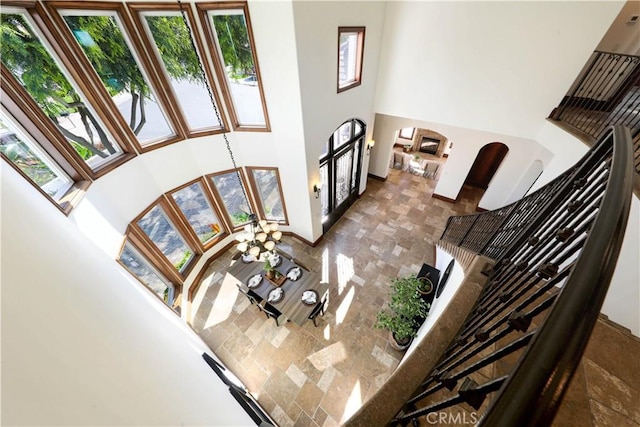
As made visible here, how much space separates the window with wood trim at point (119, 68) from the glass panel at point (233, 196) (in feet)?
4.47

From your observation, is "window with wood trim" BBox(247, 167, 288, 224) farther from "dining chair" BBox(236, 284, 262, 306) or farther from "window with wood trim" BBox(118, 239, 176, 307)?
"window with wood trim" BBox(118, 239, 176, 307)

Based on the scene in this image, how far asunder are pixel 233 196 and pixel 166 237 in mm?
1665

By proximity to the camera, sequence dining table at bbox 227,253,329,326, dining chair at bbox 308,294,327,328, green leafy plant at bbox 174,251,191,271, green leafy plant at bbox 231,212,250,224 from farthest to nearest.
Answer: green leafy plant at bbox 231,212,250,224
green leafy plant at bbox 174,251,191,271
dining chair at bbox 308,294,327,328
dining table at bbox 227,253,329,326

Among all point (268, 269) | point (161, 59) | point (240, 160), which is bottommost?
point (268, 269)

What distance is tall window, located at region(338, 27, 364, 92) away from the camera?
4456 millimetres

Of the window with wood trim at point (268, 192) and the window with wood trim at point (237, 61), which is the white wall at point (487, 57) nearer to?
the window with wood trim at point (237, 61)

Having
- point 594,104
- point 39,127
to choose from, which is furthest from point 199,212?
point 594,104

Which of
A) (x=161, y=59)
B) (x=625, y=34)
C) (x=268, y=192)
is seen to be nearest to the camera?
(x=161, y=59)

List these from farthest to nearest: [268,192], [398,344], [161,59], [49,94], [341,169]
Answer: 1. [341,169]
2. [268,192]
3. [398,344]
4. [161,59]
5. [49,94]

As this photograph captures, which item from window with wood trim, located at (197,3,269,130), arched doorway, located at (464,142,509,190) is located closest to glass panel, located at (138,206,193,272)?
window with wood trim, located at (197,3,269,130)

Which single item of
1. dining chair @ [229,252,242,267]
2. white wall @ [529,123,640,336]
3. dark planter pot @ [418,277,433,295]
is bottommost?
dining chair @ [229,252,242,267]

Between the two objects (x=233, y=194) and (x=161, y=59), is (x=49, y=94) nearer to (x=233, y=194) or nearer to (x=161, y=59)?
(x=161, y=59)

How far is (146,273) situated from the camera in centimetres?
444

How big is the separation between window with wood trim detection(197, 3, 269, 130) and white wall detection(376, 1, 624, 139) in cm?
331
